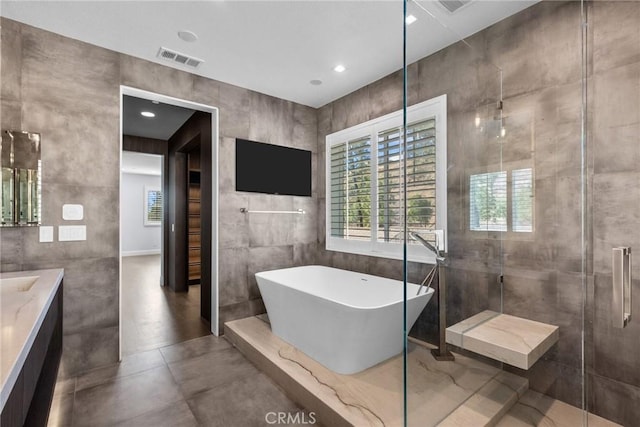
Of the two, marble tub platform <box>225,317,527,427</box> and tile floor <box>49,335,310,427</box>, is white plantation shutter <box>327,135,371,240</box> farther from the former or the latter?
tile floor <box>49,335,310,427</box>

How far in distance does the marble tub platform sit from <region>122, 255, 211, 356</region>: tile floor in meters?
1.53

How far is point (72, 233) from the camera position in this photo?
96.0 inches

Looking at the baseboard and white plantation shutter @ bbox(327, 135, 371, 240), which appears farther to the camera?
the baseboard

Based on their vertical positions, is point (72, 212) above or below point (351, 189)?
below

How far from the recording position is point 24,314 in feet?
3.96

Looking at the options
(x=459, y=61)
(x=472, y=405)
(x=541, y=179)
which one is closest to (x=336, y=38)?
(x=459, y=61)

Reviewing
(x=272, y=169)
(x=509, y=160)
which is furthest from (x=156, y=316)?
(x=509, y=160)

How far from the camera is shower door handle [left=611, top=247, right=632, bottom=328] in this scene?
1.48 m

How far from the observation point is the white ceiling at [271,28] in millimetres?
2053

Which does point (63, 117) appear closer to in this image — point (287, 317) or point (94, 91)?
point (94, 91)

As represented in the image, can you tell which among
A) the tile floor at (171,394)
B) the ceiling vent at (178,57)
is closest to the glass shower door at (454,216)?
the tile floor at (171,394)

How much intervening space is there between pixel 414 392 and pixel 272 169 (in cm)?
275

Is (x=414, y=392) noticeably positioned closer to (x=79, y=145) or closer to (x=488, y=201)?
(x=488, y=201)

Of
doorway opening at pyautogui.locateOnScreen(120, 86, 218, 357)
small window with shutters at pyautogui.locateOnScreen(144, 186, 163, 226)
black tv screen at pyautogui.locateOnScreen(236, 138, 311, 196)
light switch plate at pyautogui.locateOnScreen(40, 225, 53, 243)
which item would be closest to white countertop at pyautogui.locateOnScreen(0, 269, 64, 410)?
light switch plate at pyautogui.locateOnScreen(40, 225, 53, 243)
